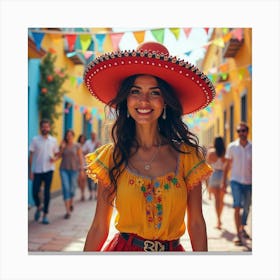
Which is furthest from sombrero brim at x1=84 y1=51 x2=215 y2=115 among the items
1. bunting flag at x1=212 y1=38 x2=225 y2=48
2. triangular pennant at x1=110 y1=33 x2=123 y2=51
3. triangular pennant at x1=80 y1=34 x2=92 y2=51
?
bunting flag at x1=212 y1=38 x2=225 y2=48

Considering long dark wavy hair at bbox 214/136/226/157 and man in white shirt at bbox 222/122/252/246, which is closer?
man in white shirt at bbox 222/122/252/246

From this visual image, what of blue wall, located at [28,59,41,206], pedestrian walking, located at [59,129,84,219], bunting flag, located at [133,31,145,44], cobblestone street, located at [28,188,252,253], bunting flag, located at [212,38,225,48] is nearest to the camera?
cobblestone street, located at [28,188,252,253]

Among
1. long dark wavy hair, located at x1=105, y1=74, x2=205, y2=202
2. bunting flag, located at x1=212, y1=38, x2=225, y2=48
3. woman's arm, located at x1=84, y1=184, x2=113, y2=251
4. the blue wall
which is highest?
bunting flag, located at x1=212, y1=38, x2=225, y2=48

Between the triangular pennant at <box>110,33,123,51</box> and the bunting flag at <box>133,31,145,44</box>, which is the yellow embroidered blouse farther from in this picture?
the triangular pennant at <box>110,33,123,51</box>

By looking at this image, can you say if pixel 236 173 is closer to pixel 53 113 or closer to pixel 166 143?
pixel 166 143

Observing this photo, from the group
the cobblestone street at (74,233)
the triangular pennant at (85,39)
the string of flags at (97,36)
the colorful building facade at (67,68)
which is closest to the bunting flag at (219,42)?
the string of flags at (97,36)

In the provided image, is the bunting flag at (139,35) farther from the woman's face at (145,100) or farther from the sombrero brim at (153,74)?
the woman's face at (145,100)

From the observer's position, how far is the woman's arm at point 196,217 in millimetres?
2203

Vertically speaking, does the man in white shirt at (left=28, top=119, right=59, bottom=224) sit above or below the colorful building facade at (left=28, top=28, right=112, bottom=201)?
below

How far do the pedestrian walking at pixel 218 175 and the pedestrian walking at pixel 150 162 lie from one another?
4071mm

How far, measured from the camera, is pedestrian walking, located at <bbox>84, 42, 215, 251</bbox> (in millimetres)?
2160

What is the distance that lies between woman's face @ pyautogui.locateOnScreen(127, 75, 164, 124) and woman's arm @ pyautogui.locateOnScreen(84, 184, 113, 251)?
45 cm
